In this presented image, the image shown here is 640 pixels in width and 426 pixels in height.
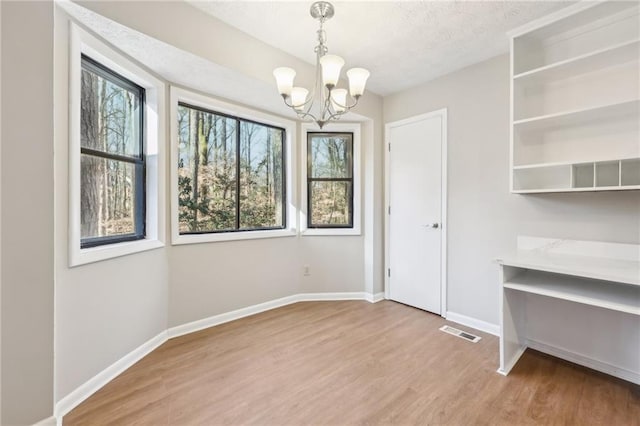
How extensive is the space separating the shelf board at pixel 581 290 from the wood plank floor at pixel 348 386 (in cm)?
63

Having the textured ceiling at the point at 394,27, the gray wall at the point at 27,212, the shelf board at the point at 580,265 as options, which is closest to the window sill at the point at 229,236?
the gray wall at the point at 27,212

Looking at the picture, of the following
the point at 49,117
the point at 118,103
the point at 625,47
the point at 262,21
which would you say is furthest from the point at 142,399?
the point at 625,47

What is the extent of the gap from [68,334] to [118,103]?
165cm

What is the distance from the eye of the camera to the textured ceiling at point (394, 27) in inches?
79.9

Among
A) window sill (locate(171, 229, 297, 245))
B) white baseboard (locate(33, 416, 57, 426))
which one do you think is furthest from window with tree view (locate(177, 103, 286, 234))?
white baseboard (locate(33, 416, 57, 426))

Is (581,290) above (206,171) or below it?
below

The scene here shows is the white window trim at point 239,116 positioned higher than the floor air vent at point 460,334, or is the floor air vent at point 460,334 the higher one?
the white window trim at point 239,116

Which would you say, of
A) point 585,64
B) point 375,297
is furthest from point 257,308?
point 585,64

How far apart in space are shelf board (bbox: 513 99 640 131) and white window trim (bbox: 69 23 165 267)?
296cm

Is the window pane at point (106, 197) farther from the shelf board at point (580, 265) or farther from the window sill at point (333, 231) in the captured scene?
the shelf board at point (580, 265)

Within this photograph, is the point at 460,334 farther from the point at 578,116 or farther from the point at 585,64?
the point at 585,64

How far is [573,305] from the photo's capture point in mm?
2254

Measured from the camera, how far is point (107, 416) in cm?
166

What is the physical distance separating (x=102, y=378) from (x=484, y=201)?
11.2 feet
